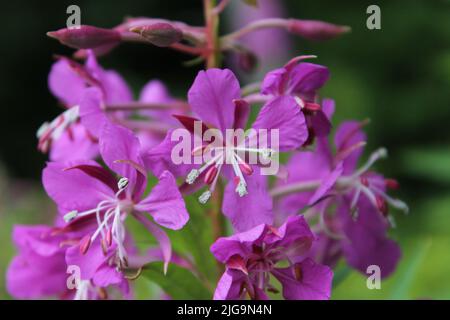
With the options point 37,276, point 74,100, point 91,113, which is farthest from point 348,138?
point 37,276

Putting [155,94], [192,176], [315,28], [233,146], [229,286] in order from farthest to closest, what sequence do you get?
[155,94], [315,28], [233,146], [192,176], [229,286]

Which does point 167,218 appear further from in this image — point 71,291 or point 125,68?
point 125,68

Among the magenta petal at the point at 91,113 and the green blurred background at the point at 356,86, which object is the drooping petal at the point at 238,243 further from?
the green blurred background at the point at 356,86

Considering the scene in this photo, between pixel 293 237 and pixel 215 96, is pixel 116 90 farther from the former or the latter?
pixel 293 237

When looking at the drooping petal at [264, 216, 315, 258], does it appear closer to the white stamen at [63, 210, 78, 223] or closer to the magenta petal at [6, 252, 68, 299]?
the white stamen at [63, 210, 78, 223]

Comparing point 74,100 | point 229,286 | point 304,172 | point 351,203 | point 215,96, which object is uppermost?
point 74,100

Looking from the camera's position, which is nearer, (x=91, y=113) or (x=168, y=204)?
(x=168, y=204)

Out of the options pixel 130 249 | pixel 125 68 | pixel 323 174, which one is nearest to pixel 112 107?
pixel 130 249
